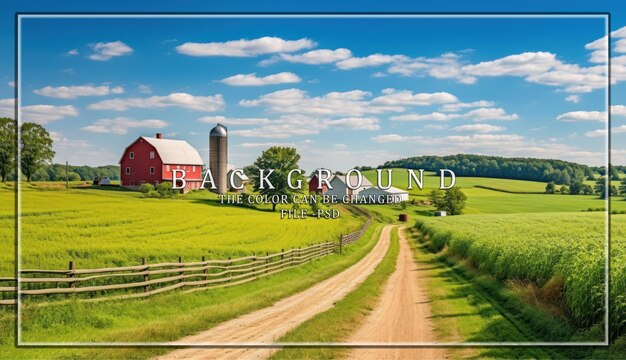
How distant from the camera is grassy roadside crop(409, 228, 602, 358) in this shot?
12.0 m

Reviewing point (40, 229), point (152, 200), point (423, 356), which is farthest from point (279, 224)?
point (40, 229)

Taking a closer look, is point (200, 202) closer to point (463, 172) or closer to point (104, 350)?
point (104, 350)

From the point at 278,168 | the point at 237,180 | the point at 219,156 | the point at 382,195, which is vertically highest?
the point at 219,156

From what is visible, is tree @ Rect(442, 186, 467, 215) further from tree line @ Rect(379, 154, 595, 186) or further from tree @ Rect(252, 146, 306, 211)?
tree @ Rect(252, 146, 306, 211)

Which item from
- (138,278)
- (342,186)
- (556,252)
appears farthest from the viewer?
(138,278)

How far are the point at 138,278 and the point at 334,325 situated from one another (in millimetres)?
6863

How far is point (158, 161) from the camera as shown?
1139 centimetres

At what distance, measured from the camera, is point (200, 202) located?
11523 mm

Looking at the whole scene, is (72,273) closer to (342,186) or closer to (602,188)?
(342,186)

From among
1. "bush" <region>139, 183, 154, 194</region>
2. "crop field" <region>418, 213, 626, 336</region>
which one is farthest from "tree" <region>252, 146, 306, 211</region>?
"crop field" <region>418, 213, 626, 336</region>

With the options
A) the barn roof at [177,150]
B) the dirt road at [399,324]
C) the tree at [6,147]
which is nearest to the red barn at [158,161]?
the barn roof at [177,150]

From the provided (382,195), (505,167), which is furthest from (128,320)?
(505,167)

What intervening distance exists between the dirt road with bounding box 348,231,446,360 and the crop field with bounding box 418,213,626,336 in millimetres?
3016

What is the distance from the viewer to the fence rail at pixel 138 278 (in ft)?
49.4
